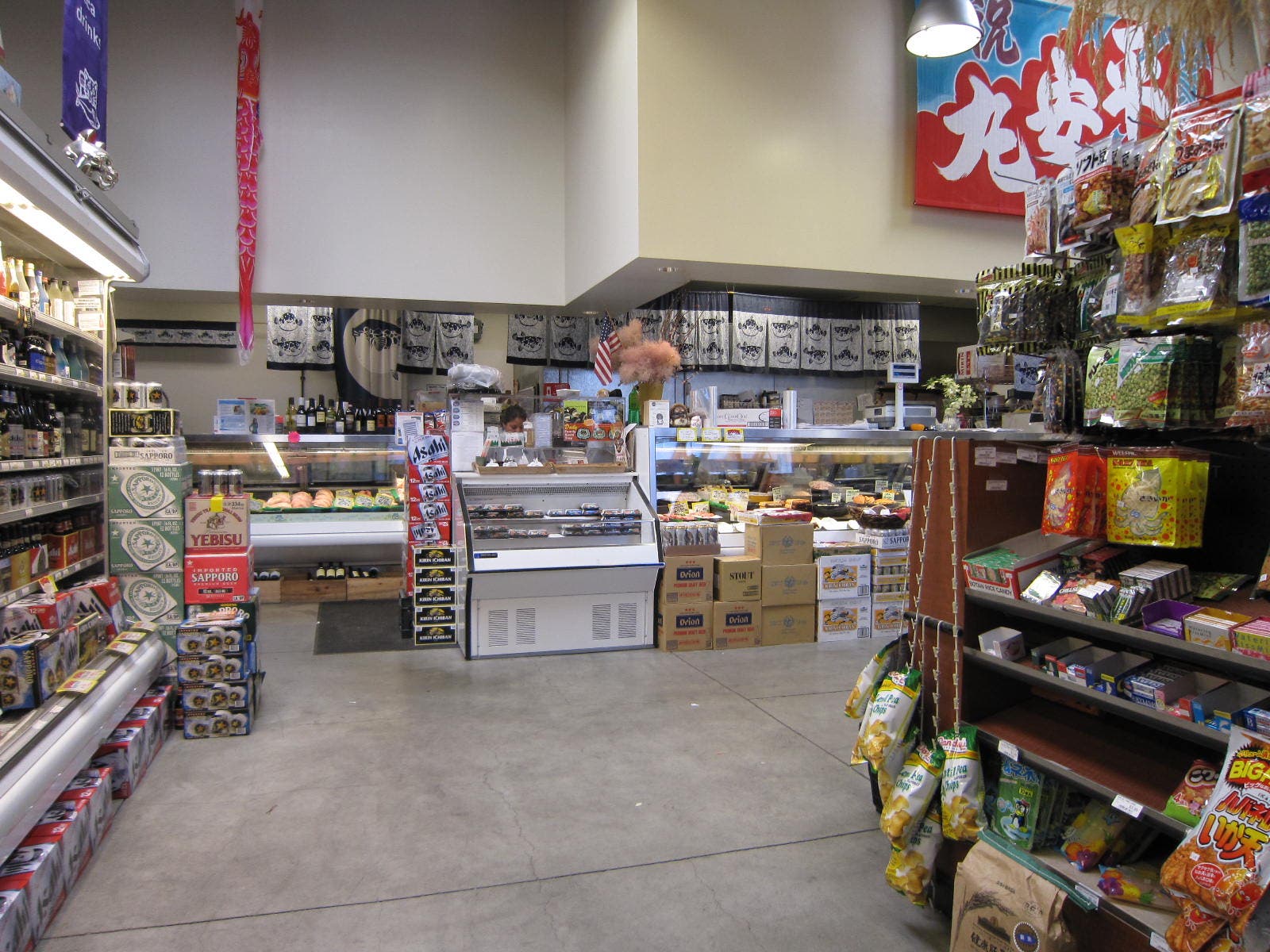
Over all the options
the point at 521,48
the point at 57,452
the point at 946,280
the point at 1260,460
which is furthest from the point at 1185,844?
the point at 521,48

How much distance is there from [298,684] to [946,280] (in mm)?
6011

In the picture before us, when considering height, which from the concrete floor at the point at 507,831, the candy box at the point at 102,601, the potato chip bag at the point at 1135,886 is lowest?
the concrete floor at the point at 507,831

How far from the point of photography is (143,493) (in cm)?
443

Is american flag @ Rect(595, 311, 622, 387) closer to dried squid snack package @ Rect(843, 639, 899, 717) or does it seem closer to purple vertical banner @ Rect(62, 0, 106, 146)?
purple vertical banner @ Rect(62, 0, 106, 146)

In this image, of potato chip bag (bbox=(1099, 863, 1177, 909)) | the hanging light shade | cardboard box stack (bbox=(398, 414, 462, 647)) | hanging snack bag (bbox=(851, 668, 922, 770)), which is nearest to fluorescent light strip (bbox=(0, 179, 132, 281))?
cardboard box stack (bbox=(398, 414, 462, 647))

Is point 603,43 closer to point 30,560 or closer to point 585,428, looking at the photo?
point 585,428

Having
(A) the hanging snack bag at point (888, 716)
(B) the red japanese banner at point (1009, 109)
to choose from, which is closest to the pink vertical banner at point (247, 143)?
(B) the red japanese banner at point (1009, 109)

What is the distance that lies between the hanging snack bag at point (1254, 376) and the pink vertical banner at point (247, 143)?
709 cm

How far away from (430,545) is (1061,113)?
6.58m

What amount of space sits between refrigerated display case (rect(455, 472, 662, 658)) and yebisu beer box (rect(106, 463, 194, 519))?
1.79 meters

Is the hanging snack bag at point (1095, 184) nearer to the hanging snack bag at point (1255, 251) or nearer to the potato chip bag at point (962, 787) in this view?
the hanging snack bag at point (1255, 251)

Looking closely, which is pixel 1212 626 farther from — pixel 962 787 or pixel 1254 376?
pixel 962 787

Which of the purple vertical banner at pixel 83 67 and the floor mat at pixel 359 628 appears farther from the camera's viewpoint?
the floor mat at pixel 359 628

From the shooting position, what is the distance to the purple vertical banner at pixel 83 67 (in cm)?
432
